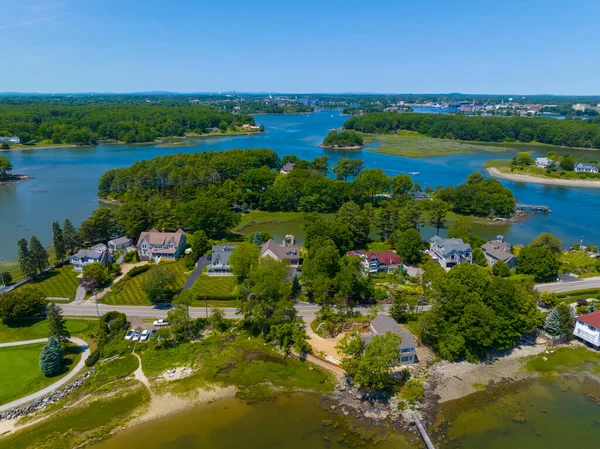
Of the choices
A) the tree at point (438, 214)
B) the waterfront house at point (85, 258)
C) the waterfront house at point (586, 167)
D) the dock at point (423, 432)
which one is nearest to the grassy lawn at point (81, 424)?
the dock at point (423, 432)

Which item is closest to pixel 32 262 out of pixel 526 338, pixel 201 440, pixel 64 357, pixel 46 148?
pixel 64 357

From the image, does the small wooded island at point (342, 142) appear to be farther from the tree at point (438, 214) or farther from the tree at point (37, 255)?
the tree at point (37, 255)

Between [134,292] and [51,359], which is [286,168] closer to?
[134,292]

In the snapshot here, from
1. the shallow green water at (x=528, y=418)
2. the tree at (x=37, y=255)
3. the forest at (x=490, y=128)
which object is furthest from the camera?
the forest at (x=490, y=128)

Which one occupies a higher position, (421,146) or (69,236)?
(69,236)

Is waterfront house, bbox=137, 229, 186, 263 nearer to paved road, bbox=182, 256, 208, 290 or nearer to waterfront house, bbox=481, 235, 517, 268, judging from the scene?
paved road, bbox=182, 256, 208, 290

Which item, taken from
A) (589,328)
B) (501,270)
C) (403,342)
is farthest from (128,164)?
(589,328)
